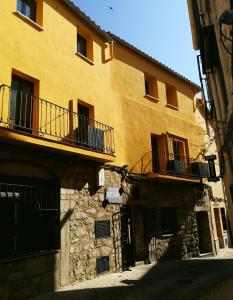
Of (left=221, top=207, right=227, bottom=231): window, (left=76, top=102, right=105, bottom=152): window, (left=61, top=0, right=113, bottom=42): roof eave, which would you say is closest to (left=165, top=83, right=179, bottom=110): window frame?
(left=61, top=0, right=113, bottom=42): roof eave

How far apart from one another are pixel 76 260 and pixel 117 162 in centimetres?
403

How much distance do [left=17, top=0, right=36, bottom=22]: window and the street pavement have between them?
323 inches

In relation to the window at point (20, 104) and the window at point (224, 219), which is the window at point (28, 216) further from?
the window at point (224, 219)

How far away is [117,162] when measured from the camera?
35.8ft

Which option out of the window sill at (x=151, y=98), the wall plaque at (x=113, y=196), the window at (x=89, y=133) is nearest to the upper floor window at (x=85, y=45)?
the window at (x=89, y=133)

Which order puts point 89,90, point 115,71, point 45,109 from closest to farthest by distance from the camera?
point 45,109
point 89,90
point 115,71

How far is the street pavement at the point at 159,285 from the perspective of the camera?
6957 millimetres

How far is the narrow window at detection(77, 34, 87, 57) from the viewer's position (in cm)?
1085

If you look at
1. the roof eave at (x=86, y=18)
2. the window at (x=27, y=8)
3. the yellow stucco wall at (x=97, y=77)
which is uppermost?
the roof eave at (x=86, y=18)

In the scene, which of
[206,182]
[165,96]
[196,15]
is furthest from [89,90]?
[206,182]

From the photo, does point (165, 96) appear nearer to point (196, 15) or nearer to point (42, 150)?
point (196, 15)

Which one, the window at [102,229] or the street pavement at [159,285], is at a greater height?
the window at [102,229]

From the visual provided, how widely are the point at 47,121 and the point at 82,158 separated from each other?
158 cm

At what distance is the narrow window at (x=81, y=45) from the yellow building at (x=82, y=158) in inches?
1.7
